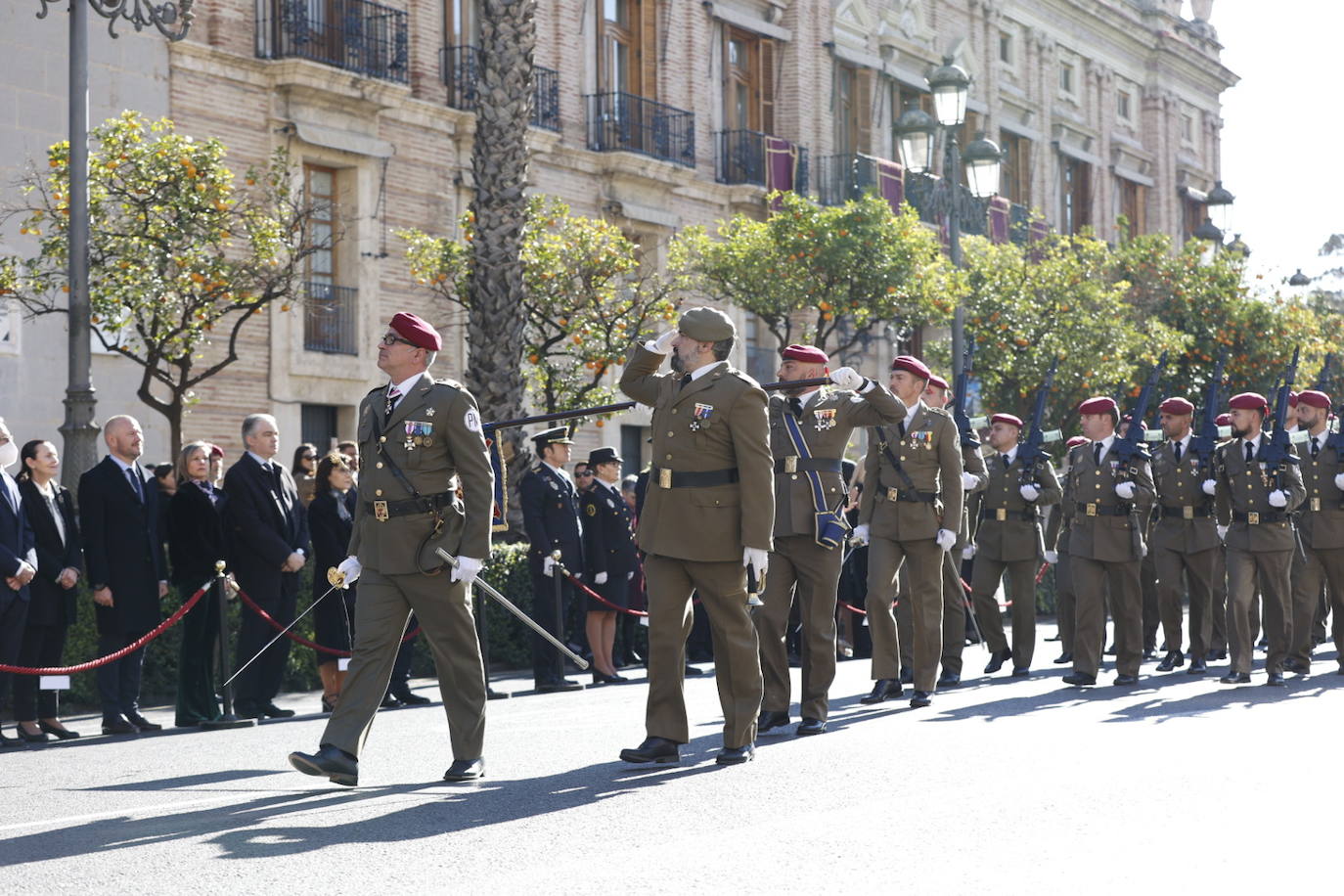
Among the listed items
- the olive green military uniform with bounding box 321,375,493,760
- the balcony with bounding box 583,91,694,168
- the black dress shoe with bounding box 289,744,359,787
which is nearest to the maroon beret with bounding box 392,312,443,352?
the olive green military uniform with bounding box 321,375,493,760

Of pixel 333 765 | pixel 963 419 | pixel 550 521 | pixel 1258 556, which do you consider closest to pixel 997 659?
pixel 963 419

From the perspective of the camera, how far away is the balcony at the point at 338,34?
2300 cm

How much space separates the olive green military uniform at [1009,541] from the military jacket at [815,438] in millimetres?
4509

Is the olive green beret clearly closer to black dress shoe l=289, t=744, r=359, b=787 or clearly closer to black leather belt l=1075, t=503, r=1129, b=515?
black dress shoe l=289, t=744, r=359, b=787

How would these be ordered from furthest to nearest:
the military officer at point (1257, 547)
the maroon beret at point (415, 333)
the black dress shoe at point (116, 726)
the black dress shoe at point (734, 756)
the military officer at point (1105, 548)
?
the military officer at point (1257, 547) < the military officer at point (1105, 548) < the black dress shoe at point (116, 726) < the black dress shoe at point (734, 756) < the maroon beret at point (415, 333)

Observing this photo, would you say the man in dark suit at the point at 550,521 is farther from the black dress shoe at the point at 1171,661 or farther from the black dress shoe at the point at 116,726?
the black dress shoe at the point at 1171,661

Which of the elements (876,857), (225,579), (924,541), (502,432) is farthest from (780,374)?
(502,432)

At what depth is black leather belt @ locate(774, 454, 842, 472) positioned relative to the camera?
32.8 feet

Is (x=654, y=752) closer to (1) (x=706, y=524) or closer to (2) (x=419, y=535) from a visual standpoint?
(1) (x=706, y=524)

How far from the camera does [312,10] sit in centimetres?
2358

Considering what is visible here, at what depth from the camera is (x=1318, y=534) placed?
1355cm

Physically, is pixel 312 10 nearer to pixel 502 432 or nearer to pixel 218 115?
pixel 218 115

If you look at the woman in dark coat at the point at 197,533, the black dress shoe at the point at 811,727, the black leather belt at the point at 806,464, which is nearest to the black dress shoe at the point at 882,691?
the black dress shoe at the point at 811,727

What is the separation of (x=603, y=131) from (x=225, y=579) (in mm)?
17969
